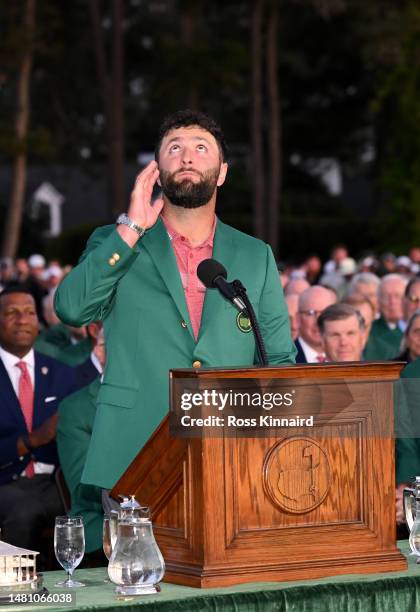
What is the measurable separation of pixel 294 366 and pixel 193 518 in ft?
1.76

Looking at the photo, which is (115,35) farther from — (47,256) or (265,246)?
(265,246)

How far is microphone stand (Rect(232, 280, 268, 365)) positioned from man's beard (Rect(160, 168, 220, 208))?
0.47 metres

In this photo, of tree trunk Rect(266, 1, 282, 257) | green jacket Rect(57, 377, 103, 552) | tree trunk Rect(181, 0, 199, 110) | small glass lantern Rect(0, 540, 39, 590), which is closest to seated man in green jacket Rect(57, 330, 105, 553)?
green jacket Rect(57, 377, 103, 552)

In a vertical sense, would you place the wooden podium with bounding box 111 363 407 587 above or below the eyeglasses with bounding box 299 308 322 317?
below

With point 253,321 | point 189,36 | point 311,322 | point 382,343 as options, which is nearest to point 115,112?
point 189,36

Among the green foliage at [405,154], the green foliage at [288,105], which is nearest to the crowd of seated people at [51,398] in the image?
the green foliage at [405,154]

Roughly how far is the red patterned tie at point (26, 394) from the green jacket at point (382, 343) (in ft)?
11.8

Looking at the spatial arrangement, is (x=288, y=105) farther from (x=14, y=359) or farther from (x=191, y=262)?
(x=191, y=262)

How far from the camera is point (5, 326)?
33.5 ft

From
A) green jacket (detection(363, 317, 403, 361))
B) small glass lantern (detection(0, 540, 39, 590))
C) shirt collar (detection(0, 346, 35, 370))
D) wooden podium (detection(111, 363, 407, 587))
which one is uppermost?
green jacket (detection(363, 317, 403, 361))

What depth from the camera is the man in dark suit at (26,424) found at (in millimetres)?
8898

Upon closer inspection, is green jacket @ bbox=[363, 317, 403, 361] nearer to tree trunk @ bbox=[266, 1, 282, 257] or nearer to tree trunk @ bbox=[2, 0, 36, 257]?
tree trunk @ bbox=[2, 0, 36, 257]

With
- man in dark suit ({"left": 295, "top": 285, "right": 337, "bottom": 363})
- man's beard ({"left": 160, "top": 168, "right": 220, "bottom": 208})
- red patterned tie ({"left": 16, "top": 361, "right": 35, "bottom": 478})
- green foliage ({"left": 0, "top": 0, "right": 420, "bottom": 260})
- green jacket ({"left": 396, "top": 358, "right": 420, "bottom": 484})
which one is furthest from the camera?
green foliage ({"left": 0, "top": 0, "right": 420, "bottom": 260})

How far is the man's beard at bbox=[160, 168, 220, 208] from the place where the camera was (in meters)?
5.34
